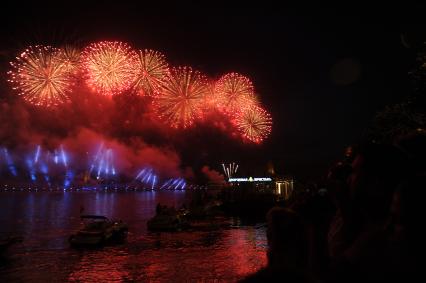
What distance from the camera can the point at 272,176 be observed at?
227 ft

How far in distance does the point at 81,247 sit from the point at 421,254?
2736cm

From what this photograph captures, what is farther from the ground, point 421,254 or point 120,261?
point 421,254

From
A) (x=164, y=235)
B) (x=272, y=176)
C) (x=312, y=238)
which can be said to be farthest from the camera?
(x=272, y=176)

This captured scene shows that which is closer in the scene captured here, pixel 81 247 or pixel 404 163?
pixel 404 163

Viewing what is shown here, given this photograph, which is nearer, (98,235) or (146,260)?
(146,260)

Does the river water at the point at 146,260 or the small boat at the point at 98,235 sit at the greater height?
the small boat at the point at 98,235

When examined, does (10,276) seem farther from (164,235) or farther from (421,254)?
(421,254)

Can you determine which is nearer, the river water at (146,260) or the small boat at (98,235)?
the river water at (146,260)

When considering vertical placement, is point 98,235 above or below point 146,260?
above

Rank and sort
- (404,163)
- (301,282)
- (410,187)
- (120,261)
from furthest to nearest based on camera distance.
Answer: (120,261), (404,163), (410,187), (301,282)

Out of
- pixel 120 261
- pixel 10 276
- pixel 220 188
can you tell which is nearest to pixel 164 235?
pixel 120 261

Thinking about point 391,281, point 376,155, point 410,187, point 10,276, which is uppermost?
point 376,155

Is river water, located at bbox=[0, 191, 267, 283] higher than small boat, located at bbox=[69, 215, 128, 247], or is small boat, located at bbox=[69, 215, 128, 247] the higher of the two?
small boat, located at bbox=[69, 215, 128, 247]

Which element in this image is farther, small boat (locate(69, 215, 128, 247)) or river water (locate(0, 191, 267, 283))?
small boat (locate(69, 215, 128, 247))
